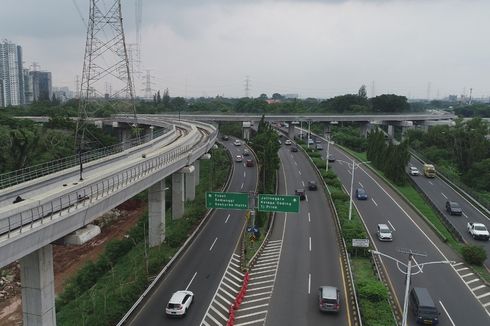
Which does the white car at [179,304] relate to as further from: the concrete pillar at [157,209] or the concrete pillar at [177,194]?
the concrete pillar at [177,194]

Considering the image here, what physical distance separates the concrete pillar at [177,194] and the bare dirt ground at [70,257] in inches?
Answer: 334

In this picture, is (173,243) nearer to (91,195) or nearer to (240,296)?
(240,296)

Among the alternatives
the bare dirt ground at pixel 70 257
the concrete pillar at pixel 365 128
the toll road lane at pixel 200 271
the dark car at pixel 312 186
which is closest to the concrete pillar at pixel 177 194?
the toll road lane at pixel 200 271

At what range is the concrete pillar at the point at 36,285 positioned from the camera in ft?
81.7

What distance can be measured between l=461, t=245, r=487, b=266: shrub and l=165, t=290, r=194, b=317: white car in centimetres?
2600

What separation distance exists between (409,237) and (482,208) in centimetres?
1759

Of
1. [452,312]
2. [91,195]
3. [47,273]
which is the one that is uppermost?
[91,195]

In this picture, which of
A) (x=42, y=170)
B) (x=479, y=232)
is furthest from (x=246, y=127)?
(x=479, y=232)

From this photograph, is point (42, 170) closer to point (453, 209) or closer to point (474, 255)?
point (474, 255)

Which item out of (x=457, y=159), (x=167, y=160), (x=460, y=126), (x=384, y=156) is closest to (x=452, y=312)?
(x=167, y=160)

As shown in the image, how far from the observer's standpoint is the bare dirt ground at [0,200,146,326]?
3978 centimetres

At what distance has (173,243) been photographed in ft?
143

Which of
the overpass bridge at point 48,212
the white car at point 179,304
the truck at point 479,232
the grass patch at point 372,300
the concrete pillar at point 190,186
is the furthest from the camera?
the concrete pillar at point 190,186

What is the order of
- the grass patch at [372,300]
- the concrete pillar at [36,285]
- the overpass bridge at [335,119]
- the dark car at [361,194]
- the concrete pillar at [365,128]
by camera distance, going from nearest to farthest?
the concrete pillar at [36,285], the grass patch at [372,300], the dark car at [361,194], the overpass bridge at [335,119], the concrete pillar at [365,128]
